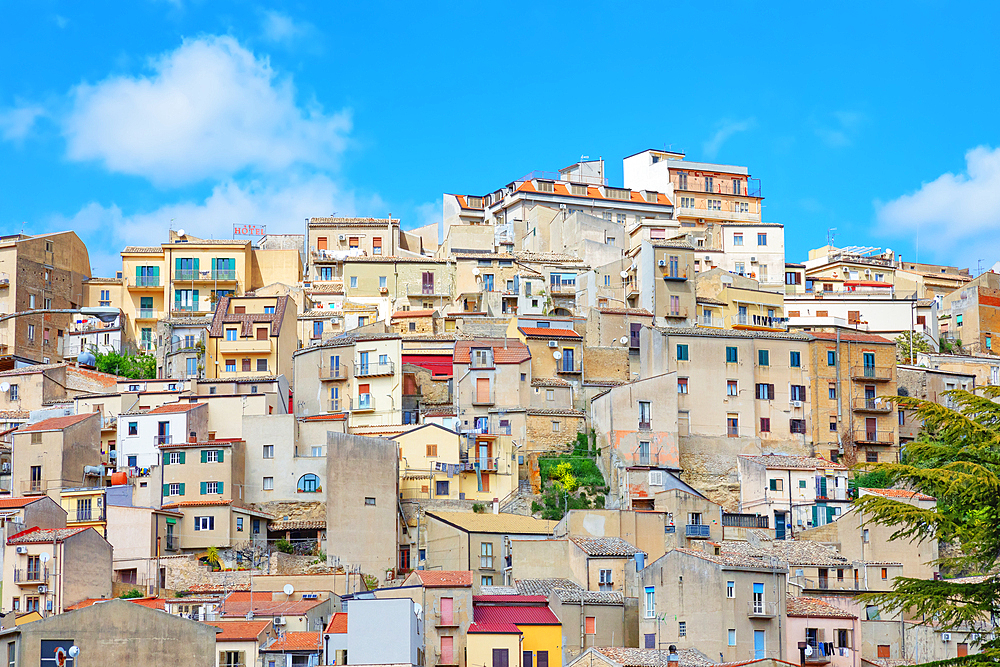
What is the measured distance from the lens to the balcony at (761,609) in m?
49.1

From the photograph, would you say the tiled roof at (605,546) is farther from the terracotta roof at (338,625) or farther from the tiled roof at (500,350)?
the tiled roof at (500,350)

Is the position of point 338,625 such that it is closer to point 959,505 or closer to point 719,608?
point 719,608

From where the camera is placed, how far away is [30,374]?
77.1 metres

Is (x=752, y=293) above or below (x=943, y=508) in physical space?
above

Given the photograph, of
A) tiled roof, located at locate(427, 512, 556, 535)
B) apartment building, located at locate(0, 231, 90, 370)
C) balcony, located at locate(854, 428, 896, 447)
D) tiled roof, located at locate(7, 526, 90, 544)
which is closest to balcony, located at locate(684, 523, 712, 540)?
tiled roof, located at locate(427, 512, 556, 535)

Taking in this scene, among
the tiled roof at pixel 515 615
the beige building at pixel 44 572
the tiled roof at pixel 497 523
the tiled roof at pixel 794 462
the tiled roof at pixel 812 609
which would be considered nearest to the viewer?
Answer: the tiled roof at pixel 812 609

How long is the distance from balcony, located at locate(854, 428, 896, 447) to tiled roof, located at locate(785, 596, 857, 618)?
70.8 feet

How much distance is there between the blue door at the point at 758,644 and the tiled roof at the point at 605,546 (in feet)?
23.3

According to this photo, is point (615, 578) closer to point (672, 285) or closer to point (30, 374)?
point (672, 285)

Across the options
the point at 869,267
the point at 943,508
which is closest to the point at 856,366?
the point at 869,267

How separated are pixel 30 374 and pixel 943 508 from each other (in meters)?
64.7

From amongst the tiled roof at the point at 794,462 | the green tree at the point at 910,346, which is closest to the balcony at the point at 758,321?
the green tree at the point at 910,346

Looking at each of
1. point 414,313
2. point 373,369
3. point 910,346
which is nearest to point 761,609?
point 373,369

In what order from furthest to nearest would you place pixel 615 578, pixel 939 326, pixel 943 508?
pixel 939 326 → pixel 615 578 → pixel 943 508
